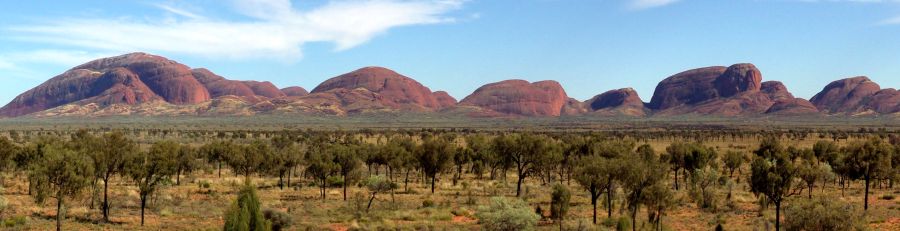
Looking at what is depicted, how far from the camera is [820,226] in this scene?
24328 mm

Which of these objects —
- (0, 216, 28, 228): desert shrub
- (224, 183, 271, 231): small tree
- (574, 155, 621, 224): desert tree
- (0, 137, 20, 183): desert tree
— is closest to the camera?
(224, 183, 271, 231): small tree

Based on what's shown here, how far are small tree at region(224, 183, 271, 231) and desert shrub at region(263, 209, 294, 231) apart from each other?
3690 mm

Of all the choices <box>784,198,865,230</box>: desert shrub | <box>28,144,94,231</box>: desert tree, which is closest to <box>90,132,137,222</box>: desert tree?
<box>28,144,94,231</box>: desert tree

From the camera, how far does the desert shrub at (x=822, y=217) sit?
2414cm

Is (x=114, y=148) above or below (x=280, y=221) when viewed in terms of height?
above

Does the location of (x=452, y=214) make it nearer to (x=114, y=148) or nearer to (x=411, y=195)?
(x=411, y=195)

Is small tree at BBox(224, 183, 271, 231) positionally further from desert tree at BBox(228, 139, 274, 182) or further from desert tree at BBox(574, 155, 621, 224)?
desert tree at BBox(228, 139, 274, 182)

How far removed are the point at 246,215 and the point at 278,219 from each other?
7109mm

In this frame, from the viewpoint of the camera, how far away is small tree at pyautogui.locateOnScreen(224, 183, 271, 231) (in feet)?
88.3

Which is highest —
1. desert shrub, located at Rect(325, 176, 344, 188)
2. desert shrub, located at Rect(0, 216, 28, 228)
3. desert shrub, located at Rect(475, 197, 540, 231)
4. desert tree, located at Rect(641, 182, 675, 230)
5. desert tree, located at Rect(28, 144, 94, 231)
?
desert tree, located at Rect(28, 144, 94, 231)

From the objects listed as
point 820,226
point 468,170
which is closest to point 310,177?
point 468,170

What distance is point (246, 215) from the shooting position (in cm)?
2772

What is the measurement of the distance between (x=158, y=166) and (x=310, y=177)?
1328 inches

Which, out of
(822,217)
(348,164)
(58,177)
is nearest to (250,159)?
(348,164)
